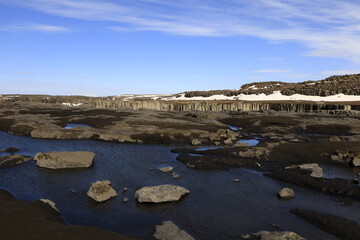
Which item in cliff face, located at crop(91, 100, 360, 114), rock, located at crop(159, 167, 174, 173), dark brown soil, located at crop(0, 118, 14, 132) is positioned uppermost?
cliff face, located at crop(91, 100, 360, 114)

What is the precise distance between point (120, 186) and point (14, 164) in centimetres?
1330

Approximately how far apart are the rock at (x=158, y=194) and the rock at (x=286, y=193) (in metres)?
7.74

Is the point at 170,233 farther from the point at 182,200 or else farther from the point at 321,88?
the point at 321,88

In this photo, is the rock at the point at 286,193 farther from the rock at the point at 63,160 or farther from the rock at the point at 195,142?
the rock at the point at 195,142

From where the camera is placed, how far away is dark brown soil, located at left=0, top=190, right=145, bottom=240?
13.6 m

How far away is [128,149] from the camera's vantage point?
4038 centimetres

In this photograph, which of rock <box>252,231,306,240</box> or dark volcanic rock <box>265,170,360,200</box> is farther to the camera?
dark volcanic rock <box>265,170,360,200</box>

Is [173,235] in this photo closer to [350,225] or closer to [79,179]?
[350,225]

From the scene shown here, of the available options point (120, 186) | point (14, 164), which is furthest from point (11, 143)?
point (120, 186)

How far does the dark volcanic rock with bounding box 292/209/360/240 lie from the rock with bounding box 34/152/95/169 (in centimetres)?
2040

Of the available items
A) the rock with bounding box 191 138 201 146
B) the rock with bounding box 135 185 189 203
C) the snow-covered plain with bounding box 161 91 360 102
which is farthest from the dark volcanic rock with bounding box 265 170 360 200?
the snow-covered plain with bounding box 161 91 360 102

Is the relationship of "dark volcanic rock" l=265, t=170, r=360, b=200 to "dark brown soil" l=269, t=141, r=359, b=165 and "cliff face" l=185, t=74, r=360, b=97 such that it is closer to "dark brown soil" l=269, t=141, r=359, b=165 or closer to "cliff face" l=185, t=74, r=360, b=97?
"dark brown soil" l=269, t=141, r=359, b=165

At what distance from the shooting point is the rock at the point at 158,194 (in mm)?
→ 21109

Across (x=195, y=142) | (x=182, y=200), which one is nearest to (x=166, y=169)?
(x=182, y=200)
